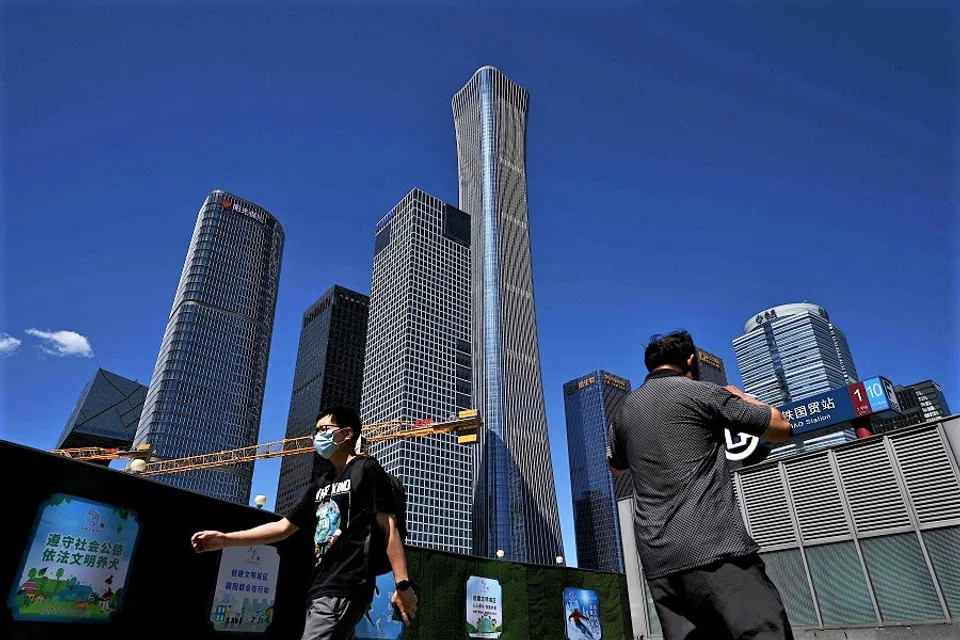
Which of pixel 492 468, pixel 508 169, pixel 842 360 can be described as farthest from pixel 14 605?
pixel 842 360

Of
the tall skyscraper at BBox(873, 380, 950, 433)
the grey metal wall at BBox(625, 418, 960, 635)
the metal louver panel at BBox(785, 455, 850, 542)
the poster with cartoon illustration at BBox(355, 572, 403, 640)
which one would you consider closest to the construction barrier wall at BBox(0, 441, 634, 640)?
the poster with cartoon illustration at BBox(355, 572, 403, 640)

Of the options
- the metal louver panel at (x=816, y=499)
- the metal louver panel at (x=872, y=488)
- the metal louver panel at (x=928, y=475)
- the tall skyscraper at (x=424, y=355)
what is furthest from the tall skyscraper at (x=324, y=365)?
the metal louver panel at (x=928, y=475)

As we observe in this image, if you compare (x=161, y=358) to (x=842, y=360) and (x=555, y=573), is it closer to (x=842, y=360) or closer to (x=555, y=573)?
(x=555, y=573)

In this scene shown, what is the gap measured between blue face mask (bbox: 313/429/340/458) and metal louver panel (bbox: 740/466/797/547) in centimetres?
1812

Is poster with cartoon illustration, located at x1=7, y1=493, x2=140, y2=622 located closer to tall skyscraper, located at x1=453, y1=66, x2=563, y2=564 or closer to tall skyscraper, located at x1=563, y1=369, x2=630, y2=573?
tall skyscraper, located at x1=453, y1=66, x2=563, y2=564

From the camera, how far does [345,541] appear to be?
3314 mm

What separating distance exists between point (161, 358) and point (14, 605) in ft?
463

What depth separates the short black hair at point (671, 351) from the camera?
10.6 ft

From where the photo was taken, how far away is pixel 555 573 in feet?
48.5

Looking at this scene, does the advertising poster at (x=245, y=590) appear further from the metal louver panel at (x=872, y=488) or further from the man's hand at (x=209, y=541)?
the metal louver panel at (x=872, y=488)

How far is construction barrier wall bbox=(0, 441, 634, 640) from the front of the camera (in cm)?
611

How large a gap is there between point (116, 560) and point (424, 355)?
11846 centimetres

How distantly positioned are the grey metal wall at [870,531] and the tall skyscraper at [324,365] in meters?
139

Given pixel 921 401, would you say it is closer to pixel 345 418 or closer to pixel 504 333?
pixel 504 333
